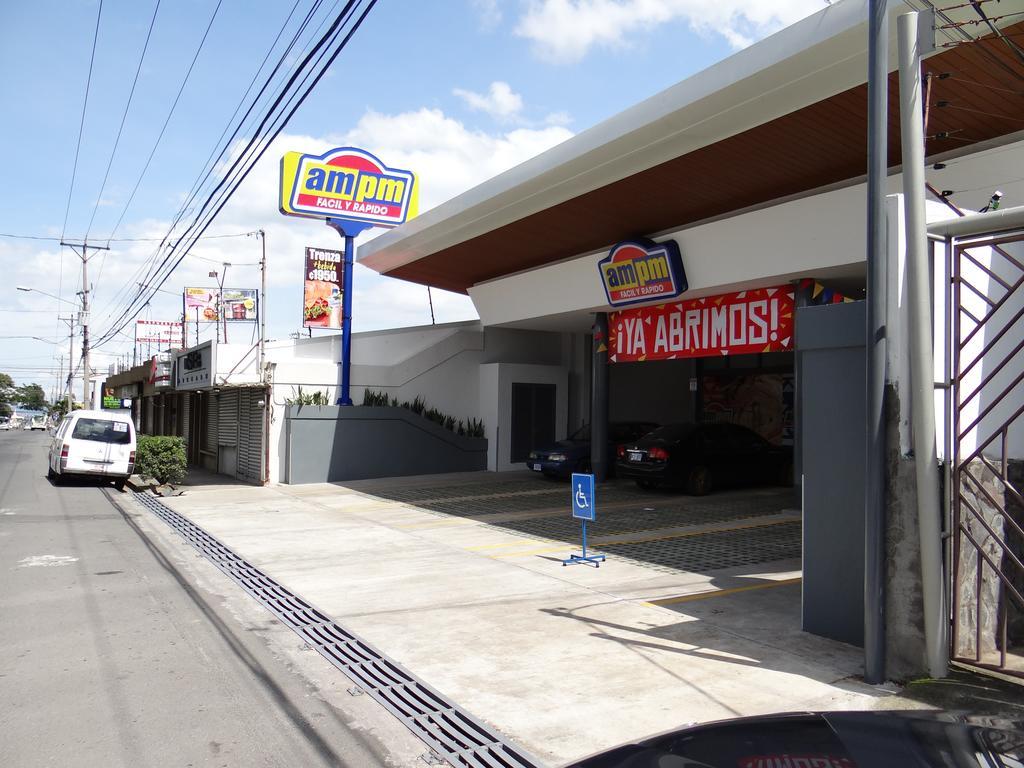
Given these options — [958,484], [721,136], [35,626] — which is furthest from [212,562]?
[721,136]

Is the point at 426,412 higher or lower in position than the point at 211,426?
higher

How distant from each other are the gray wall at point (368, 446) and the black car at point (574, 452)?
3.13 meters

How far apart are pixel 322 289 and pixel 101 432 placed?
21.8 feet

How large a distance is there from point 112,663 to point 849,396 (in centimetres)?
604

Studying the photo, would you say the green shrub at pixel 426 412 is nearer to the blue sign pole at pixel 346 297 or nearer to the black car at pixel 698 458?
the blue sign pole at pixel 346 297

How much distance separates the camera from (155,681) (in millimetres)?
5648

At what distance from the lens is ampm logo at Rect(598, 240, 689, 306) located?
14891 mm

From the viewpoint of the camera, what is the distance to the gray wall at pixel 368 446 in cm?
1958

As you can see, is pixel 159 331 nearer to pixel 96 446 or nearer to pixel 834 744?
pixel 96 446

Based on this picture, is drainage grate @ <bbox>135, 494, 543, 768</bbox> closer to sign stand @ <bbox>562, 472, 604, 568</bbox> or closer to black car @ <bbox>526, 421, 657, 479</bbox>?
sign stand @ <bbox>562, 472, 604, 568</bbox>

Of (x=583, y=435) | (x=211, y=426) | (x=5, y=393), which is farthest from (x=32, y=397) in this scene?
(x=583, y=435)

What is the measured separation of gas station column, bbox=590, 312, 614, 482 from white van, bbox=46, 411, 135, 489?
1142 cm

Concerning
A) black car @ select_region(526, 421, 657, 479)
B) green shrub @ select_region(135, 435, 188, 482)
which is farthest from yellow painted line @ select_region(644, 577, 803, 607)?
green shrub @ select_region(135, 435, 188, 482)

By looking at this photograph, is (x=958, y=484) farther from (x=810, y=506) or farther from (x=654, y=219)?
(x=654, y=219)
